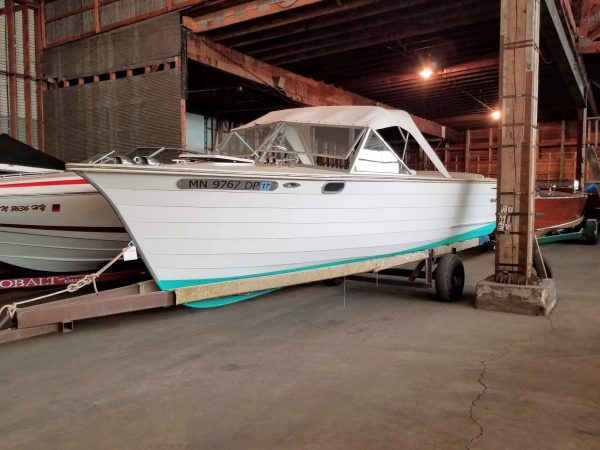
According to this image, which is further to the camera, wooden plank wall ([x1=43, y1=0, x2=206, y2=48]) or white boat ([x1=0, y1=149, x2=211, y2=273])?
wooden plank wall ([x1=43, y1=0, x2=206, y2=48])

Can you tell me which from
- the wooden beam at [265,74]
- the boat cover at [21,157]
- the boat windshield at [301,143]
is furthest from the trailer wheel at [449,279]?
the boat cover at [21,157]

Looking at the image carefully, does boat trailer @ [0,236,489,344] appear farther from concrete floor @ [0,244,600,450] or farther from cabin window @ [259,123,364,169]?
cabin window @ [259,123,364,169]

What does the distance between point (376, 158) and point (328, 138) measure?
2.11 ft

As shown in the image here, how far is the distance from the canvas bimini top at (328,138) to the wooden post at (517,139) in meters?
1.17

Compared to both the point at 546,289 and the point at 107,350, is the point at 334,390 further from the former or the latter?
the point at 546,289

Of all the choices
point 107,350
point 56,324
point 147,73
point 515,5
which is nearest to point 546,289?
point 515,5

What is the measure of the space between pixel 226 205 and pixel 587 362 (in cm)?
295

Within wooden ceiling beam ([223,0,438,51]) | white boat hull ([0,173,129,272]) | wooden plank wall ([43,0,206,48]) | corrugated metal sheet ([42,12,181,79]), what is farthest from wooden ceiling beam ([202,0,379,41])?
white boat hull ([0,173,129,272])

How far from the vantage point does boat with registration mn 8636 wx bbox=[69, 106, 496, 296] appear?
3795 millimetres

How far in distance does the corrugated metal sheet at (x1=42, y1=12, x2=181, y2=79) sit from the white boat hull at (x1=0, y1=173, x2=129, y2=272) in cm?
458

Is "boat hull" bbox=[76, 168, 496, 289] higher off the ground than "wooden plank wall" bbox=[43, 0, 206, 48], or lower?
lower

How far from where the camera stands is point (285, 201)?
4.31 metres

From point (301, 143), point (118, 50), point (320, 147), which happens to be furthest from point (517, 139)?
point (118, 50)

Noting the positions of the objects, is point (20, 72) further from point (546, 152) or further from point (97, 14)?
point (546, 152)
